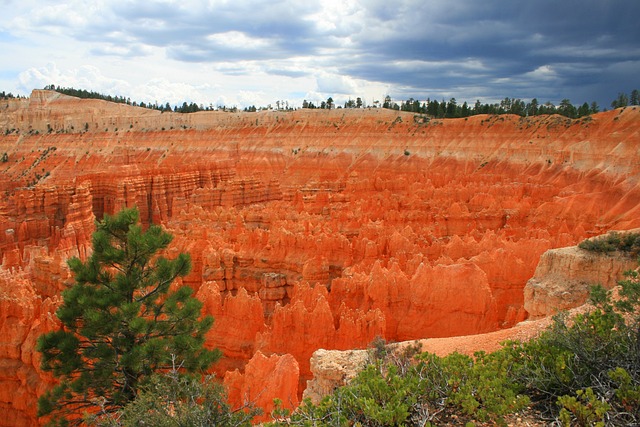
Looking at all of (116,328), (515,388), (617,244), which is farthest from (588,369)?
(116,328)

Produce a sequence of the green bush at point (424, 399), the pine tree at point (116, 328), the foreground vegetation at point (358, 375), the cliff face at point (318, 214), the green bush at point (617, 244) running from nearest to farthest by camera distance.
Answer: the green bush at point (424, 399) < the foreground vegetation at point (358, 375) < the pine tree at point (116, 328) < the green bush at point (617, 244) < the cliff face at point (318, 214)

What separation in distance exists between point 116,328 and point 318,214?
26.1m

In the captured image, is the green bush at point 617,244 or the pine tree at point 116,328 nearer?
the pine tree at point 116,328

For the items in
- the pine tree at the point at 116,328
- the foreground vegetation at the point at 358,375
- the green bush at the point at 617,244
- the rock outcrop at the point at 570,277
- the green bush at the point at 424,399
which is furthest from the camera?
the green bush at the point at 617,244

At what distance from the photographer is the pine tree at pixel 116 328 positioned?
34.7ft

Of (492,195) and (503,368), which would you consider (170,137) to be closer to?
(492,195)

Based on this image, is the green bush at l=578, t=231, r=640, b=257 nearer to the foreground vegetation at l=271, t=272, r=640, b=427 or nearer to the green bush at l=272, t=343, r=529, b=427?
the foreground vegetation at l=271, t=272, r=640, b=427

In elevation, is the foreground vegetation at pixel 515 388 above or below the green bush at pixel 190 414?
above

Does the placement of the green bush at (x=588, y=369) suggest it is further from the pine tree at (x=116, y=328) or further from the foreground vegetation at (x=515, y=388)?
the pine tree at (x=116, y=328)

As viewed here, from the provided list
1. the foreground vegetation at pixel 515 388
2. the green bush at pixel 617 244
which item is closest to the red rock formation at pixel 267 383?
the foreground vegetation at pixel 515 388

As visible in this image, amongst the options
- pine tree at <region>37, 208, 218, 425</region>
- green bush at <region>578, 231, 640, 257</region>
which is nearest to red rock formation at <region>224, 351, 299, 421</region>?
pine tree at <region>37, 208, 218, 425</region>

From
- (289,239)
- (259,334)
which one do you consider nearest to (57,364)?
(259,334)

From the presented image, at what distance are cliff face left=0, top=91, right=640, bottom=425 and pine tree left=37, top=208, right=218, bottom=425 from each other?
2383 millimetres

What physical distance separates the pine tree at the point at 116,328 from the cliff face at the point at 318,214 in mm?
2383
